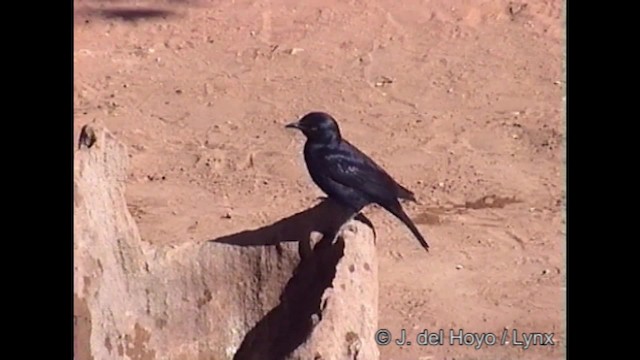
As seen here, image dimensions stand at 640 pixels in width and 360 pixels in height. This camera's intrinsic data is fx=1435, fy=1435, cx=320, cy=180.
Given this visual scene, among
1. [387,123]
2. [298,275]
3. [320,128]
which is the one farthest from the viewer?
[387,123]

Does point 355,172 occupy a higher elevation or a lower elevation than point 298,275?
higher

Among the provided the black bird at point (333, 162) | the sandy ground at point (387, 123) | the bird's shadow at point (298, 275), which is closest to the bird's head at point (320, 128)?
the black bird at point (333, 162)

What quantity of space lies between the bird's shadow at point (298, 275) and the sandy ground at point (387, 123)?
2.76ft

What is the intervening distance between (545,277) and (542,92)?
72.2 inches

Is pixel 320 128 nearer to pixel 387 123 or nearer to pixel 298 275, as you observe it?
pixel 298 275

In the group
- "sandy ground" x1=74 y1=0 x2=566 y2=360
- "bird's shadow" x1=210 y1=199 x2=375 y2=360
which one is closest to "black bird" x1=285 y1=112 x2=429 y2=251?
"bird's shadow" x1=210 y1=199 x2=375 y2=360

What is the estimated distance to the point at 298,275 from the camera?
14.9 feet

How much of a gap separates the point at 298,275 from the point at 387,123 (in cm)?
268

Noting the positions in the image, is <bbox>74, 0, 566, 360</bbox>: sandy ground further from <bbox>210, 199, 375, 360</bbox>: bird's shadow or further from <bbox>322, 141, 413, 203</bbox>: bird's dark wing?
<bbox>210, 199, 375, 360</bbox>: bird's shadow

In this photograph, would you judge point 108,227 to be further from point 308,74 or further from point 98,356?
point 308,74

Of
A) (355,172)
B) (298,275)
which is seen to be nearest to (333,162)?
(355,172)

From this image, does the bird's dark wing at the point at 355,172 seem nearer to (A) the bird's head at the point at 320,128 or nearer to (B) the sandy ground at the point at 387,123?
(A) the bird's head at the point at 320,128
